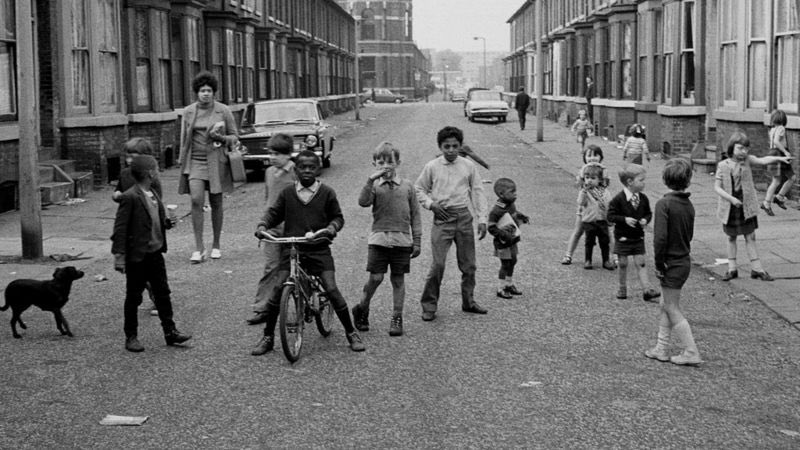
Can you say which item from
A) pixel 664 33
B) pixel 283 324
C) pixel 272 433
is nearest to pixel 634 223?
pixel 283 324

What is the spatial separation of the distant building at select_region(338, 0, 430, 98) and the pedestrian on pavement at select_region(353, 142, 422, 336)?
10865 cm

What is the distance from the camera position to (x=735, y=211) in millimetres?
10781

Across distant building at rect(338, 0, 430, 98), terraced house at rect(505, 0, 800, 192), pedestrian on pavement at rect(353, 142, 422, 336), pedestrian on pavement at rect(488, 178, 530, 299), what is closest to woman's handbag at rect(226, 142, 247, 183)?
pedestrian on pavement at rect(488, 178, 530, 299)

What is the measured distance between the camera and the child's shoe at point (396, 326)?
27.7 feet

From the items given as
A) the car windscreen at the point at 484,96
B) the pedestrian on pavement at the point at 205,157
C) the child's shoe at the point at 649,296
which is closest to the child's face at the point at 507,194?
the child's shoe at the point at 649,296

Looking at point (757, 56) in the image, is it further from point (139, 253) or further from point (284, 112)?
point (139, 253)

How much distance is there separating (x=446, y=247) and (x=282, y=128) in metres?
14.8

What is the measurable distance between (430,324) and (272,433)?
3.11 m

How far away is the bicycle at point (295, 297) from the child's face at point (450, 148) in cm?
174

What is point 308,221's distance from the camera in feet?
25.6

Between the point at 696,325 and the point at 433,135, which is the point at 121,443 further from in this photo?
the point at 433,135

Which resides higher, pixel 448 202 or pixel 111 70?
pixel 111 70

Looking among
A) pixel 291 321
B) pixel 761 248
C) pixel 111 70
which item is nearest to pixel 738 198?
pixel 761 248

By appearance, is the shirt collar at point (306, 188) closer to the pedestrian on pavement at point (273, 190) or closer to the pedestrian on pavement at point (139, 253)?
the pedestrian on pavement at point (273, 190)
